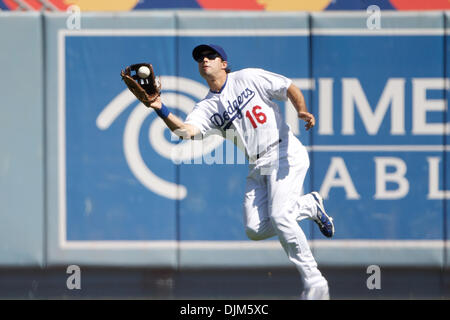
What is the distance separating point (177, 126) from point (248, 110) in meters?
0.58

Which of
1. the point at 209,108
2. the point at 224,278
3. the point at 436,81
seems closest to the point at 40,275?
the point at 224,278

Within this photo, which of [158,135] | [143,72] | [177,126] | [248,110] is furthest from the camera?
[158,135]

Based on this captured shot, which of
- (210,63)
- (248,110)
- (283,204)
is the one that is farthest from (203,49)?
(283,204)

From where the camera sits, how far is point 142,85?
15.4 ft

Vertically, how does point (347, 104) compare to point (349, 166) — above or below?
above

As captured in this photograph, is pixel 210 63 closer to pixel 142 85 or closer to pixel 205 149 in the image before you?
pixel 142 85

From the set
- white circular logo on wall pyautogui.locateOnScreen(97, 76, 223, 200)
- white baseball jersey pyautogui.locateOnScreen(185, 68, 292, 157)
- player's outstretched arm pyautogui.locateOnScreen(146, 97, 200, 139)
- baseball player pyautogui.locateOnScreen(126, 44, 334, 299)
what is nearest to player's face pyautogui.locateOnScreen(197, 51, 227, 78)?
baseball player pyautogui.locateOnScreen(126, 44, 334, 299)

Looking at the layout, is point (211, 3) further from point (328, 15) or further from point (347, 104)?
point (347, 104)

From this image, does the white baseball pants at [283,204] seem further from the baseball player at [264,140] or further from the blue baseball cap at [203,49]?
the blue baseball cap at [203,49]

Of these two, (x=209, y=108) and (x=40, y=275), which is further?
(x=40, y=275)

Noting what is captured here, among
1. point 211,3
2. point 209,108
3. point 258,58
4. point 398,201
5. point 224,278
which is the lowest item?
point 224,278

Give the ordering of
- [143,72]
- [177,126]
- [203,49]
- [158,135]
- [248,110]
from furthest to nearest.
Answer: [158,135] < [248,110] < [203,49] < [177,126] < [143,72]

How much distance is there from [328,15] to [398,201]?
179cm

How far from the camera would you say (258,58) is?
22.7ft
